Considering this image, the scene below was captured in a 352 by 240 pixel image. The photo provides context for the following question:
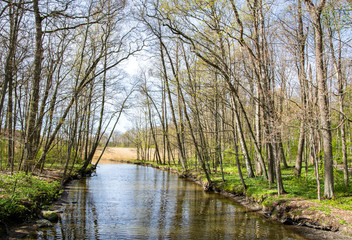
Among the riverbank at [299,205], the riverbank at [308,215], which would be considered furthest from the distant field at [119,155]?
the riverbank at [308,215]

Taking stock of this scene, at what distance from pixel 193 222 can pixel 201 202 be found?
124 inches

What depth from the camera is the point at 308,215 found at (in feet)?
24.3

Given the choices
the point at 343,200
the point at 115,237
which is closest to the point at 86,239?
the point at 115,237

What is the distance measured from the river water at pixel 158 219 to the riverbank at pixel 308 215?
1.33 feet

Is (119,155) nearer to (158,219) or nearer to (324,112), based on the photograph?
(158,219)

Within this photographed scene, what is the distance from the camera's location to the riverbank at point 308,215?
6477mm

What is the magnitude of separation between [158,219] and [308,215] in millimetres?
4724

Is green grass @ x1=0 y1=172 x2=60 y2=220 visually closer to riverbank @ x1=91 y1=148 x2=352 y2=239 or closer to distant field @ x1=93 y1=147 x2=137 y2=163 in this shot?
riverbank @ x1=91 y1=148 x2=352 y2=239

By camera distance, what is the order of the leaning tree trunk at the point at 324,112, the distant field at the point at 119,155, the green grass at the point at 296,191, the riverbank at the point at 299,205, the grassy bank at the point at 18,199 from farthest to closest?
the distant field at the point at 119,155 → the leaning tree trunk at the point at 324,112 → the green grass at the point at 296,191 → the riverbank at the point at 299,205 → the grassy bank at the point at 18,199

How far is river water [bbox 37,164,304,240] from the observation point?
22.6 ft

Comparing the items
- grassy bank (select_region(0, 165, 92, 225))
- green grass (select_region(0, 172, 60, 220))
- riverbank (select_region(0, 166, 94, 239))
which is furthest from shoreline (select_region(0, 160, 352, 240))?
green grass (select_region(0, 172, 60, 220))

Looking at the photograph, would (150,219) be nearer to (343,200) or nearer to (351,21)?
(343,200)

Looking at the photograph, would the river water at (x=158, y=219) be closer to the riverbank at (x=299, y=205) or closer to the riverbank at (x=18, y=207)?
the riverbank at (x=299, y=205)

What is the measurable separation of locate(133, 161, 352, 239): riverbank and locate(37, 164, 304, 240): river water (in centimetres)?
40
